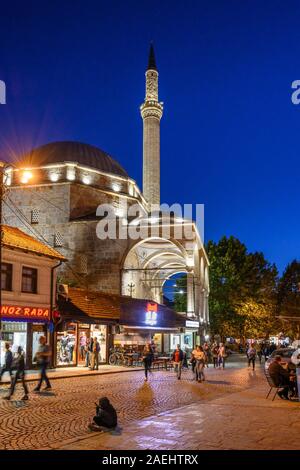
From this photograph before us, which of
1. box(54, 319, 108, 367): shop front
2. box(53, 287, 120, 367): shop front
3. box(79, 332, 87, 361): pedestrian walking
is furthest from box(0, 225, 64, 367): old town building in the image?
box(79, 332, 87, 361): pedestrian walking

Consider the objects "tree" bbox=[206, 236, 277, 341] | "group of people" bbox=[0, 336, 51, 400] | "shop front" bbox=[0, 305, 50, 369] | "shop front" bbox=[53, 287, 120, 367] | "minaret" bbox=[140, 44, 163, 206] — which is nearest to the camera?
"group of people" bbox=[0, 336, 51, 400]

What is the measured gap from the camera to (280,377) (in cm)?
1359

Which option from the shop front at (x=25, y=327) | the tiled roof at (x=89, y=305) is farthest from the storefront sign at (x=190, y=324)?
the shop front at (x=25, y=327)

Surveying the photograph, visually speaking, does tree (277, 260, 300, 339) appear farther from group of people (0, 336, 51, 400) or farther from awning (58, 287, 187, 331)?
group of people (0, 336, 51, 400)

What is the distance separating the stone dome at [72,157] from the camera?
164 feet

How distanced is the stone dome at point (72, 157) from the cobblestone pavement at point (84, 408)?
33603 millimetres

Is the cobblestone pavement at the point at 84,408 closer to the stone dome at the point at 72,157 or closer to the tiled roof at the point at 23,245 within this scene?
the tiled roof at the point at 23,245

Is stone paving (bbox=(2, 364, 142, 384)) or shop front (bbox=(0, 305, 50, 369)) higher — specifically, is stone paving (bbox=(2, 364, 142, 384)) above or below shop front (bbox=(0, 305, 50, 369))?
below

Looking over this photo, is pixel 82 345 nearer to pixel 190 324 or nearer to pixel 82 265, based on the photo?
pixel 190 324

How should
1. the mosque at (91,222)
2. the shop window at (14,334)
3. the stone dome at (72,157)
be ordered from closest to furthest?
the shop window at (14,334) < the mosque at (91,222) < the stone dome at (72,157)

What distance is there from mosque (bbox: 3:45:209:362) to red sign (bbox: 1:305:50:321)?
1060cm

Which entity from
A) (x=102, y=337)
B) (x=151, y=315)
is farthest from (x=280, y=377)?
(x=151, y=315)

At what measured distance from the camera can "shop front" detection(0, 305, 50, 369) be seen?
22906mm
